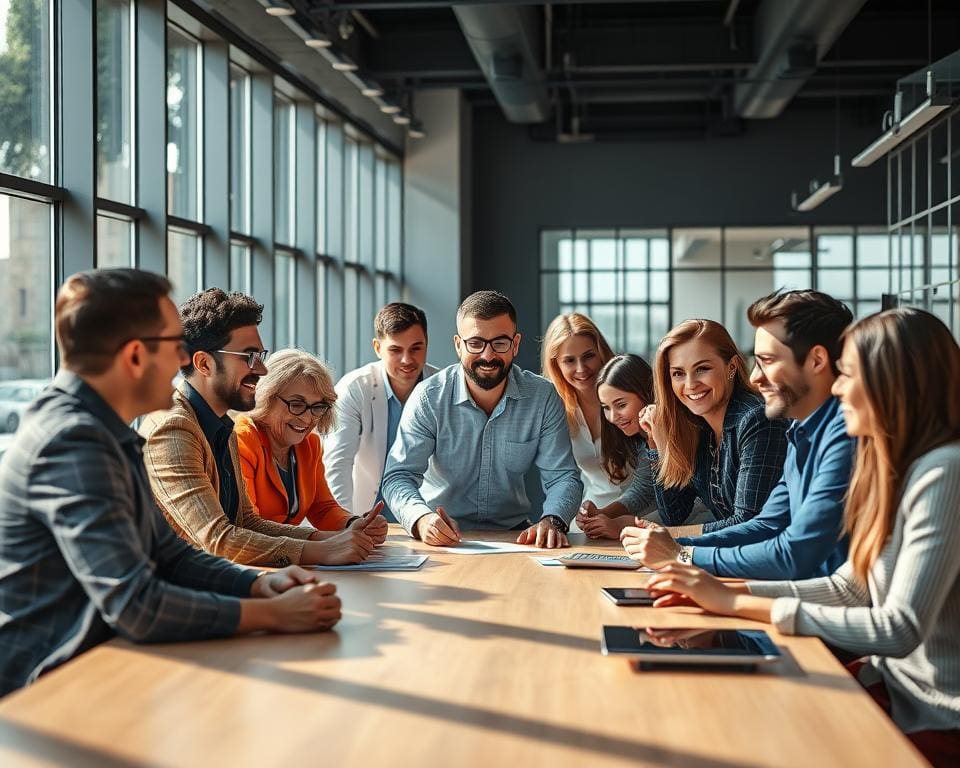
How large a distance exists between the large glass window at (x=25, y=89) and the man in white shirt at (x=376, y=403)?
1652 mm

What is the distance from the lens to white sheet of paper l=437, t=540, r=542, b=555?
3.26 meters

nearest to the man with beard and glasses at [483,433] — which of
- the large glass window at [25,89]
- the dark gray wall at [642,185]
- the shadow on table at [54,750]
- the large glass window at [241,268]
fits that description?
the large glass window at [25,89]

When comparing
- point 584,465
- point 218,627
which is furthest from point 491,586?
point 584,465

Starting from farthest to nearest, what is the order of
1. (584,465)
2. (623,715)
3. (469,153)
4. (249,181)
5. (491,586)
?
(469,153) → (249,181) → (584,465) → (491,586) → (623,715)

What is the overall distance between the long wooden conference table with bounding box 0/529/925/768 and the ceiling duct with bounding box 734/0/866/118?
6102 mm

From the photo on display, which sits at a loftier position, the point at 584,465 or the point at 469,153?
the point at 469,153

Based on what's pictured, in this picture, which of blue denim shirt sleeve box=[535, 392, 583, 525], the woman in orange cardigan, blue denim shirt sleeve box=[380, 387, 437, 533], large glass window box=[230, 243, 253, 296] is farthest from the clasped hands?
A: large glass window box=[230, 243, 253, 296]

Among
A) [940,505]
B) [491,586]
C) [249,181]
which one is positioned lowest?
[491,586]

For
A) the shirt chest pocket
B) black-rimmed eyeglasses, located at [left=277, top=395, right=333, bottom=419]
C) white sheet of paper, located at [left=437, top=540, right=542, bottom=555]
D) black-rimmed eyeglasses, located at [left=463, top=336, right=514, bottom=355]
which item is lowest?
white sheet of paper, located at [left=437, top=540, right=542, bottom=555]

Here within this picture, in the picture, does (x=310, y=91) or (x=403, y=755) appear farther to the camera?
(x=310, y=91)

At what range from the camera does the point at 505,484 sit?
3977 millimetres

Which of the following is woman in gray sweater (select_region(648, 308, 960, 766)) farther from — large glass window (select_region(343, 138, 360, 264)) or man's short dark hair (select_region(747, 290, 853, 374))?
large glass window (select_region(343, 138, 360, 264))

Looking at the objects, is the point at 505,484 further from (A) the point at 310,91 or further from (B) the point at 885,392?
(A) the point at 310,91

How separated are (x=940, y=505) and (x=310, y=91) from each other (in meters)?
7.61
